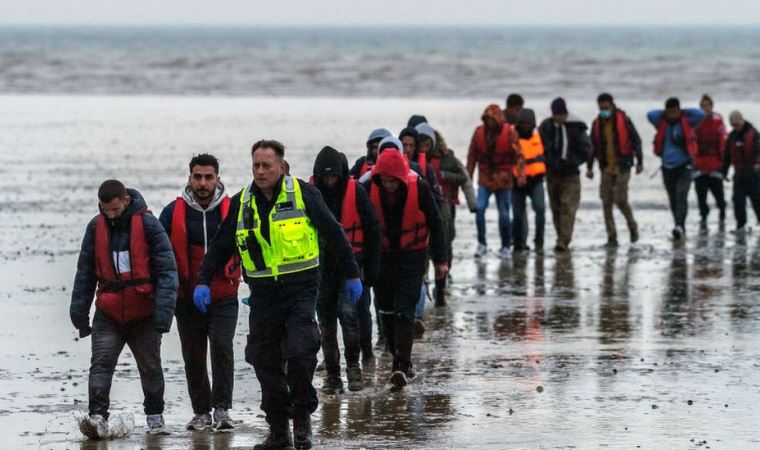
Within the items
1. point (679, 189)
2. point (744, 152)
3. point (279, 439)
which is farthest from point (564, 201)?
point (279, 439)

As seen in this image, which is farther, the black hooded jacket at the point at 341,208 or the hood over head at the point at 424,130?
the hood over head at the point at 424,130

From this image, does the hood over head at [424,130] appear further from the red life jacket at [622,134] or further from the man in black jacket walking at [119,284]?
the red life jacket at [622,134]

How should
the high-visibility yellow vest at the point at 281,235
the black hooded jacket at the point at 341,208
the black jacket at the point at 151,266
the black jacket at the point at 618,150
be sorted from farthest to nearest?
the black jacket at the point at 618,150 < the black hooded jacket at the point at 341,208 < the black jacket at the point at 151,266 < the high-visibility yellow vest at the point at 281,235

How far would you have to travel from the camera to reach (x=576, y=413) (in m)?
9.02

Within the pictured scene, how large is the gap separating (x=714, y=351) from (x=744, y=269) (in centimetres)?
452

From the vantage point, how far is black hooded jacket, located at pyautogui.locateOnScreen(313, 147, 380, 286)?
9.33 m

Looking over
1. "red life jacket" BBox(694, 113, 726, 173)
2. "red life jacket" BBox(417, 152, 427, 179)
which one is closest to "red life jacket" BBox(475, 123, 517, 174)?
"red life jacket" BBox(694, 113, 726, 173)

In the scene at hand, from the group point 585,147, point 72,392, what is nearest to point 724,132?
point 585,147

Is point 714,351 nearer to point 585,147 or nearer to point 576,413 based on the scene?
point 576,413

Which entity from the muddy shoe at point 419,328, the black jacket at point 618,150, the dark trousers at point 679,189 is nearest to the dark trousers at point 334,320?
the muddy shoe at point 419,328

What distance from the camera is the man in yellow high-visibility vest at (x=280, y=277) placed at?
318 inches

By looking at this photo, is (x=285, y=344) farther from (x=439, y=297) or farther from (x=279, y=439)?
(x=439, y=297)

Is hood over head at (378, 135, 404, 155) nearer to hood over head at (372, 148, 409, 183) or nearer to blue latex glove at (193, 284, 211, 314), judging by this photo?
hood over head at (372, 148, 409, 183)

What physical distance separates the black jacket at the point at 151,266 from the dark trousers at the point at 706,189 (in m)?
12.1
